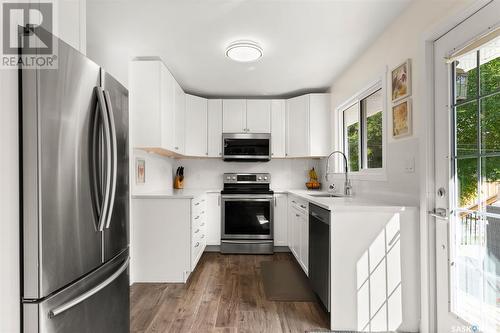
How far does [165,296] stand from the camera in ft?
7.85

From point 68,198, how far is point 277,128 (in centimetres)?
332

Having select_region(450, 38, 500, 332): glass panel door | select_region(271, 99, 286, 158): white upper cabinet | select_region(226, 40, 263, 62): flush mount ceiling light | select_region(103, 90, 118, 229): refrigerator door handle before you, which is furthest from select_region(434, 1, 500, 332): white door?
select_region(271, 99, 286, 158): white upper cabinet

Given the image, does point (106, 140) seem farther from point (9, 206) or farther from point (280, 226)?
point (280, 226)

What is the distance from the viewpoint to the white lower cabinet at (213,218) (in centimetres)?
377

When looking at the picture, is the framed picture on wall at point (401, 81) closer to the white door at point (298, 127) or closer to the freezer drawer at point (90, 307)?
the white door at point (298, 127)

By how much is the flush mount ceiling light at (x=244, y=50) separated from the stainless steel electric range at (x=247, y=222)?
193cm

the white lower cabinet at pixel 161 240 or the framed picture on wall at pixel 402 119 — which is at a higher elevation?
the framed picture on wall at pixel 402 119

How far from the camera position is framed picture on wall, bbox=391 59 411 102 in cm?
193

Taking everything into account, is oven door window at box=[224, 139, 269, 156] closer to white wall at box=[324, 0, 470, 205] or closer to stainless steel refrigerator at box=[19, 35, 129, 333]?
white wall at box=[324, 0, 470, 205]

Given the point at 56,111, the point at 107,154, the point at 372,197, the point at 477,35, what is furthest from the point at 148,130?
the point at 477,35

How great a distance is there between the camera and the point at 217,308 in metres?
2.18

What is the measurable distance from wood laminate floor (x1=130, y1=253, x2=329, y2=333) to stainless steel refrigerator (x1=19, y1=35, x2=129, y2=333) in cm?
75

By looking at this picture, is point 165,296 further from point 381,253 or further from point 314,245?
point 381,253

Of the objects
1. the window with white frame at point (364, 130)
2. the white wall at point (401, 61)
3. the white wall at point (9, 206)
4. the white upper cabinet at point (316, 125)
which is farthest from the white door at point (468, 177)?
the white wall at point (9, 206)
